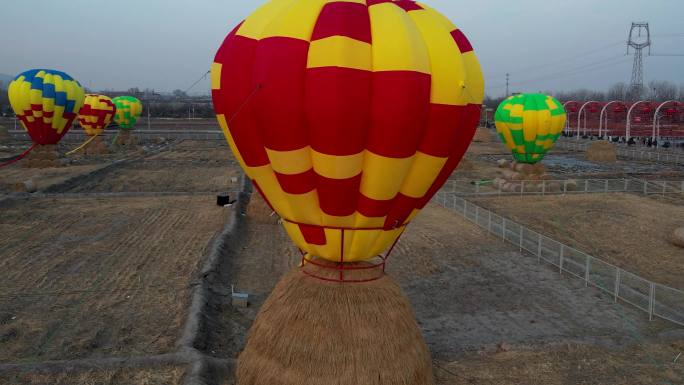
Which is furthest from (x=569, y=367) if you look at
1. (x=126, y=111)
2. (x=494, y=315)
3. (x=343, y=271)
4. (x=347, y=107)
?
(x=126, y=111)

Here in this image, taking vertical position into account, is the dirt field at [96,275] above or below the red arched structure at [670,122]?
below

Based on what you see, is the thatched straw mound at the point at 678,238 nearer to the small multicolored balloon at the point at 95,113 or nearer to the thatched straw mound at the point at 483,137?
the small multicolored balloon at the point at 95,113

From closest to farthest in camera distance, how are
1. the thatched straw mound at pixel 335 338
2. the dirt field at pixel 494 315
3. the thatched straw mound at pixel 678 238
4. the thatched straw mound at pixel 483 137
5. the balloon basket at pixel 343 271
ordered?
the thatched straw mound at pixel 335 338 → the balloon basket at pixel 343 271 → the dirt field at pixel 494 315 → the thatched straw mound at pixel 678 238 → the thatched straw mound at pixel 483 137

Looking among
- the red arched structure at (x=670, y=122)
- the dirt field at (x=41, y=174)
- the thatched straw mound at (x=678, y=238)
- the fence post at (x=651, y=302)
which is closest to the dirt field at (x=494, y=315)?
the fence post at (x=651, y=302)

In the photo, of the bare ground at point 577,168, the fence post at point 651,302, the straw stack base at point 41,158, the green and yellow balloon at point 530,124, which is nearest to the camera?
the fence post at point 651,302

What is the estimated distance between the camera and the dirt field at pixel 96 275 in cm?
816

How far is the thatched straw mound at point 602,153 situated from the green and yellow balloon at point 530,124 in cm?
1471

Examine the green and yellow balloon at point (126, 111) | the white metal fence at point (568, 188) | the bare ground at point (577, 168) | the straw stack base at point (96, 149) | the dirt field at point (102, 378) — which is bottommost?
the dirt field at point (102, 378)

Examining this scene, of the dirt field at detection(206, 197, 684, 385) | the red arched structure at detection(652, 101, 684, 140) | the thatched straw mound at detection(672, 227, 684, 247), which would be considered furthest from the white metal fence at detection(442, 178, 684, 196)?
the red arched structure at detection(652, 101, 684, 140)

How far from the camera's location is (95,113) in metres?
37.6

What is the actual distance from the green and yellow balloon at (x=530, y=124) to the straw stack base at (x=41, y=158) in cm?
2266

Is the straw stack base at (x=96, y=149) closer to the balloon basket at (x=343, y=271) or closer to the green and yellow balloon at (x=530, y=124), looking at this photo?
the green and yellow balloon at (x=530, y=124)

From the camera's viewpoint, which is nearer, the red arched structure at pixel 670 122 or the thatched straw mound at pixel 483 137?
the red arched structure at pixel 670 122

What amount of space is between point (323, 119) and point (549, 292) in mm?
7517
